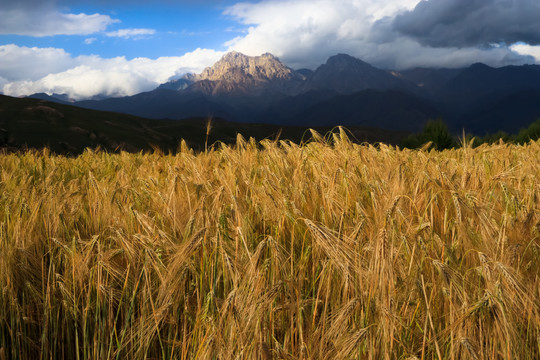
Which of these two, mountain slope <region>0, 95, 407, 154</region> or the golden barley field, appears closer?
the golden barley field

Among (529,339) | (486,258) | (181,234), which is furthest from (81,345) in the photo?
(529,339)

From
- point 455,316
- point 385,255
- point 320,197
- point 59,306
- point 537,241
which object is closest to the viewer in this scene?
point 385,255

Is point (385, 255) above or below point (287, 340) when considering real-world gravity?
above

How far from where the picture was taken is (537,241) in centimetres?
144

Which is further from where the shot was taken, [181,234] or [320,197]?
[320,197]

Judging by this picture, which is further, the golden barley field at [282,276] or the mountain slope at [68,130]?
the mountain slope at [68,130]

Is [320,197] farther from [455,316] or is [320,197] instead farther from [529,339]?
[529,339]

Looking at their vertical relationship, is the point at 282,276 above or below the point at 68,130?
below

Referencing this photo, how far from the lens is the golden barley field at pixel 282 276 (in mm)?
1108

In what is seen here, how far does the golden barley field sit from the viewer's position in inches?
43.6

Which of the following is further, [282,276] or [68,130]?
[68,130]

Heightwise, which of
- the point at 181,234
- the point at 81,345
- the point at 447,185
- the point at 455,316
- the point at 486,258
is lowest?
the point at 81,345

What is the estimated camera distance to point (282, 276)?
1.38 m

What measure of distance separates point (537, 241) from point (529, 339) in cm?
40
